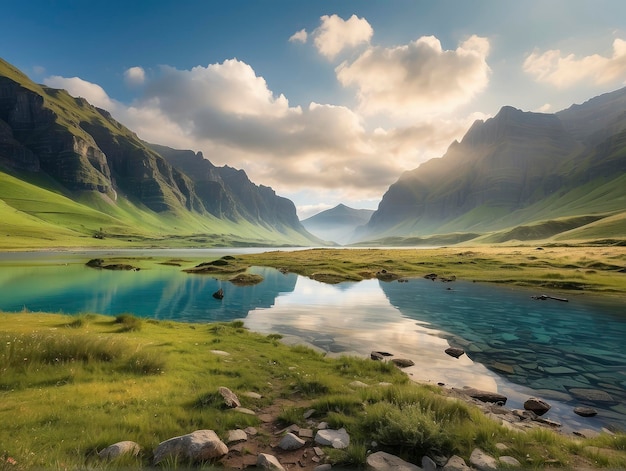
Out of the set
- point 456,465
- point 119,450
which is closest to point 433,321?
point 456,465

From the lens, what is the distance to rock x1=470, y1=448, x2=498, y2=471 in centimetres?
814

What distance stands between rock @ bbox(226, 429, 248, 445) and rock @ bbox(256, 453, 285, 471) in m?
1.30

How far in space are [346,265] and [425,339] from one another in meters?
73.0

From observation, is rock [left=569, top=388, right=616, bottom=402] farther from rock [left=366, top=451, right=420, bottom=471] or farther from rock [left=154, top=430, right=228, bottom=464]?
Answer: rock [left=154, top=430, right=228, bottom=464]

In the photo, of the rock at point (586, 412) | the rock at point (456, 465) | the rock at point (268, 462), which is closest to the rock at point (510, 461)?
the rock at point (456, 465)

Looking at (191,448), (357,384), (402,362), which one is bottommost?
(402,362)

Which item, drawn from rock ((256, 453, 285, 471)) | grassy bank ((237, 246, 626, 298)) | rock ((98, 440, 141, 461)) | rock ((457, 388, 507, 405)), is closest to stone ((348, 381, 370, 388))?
rock ((457, 388, 507, 405))

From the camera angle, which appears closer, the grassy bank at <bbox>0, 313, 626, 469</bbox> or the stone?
the grassy bank at <bbox>0, 313, 626, 469</bbox>


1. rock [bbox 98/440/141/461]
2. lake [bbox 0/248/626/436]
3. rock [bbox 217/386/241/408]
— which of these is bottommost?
lake [bbox 0/248/626/436]

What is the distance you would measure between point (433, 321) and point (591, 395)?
20.0 m

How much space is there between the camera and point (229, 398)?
12.1m

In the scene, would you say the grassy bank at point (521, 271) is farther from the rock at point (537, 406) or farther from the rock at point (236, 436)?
the rock at point (236, 436)

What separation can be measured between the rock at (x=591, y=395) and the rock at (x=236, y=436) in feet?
59.3

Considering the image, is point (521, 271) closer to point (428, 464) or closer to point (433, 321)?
point (433, 321)
